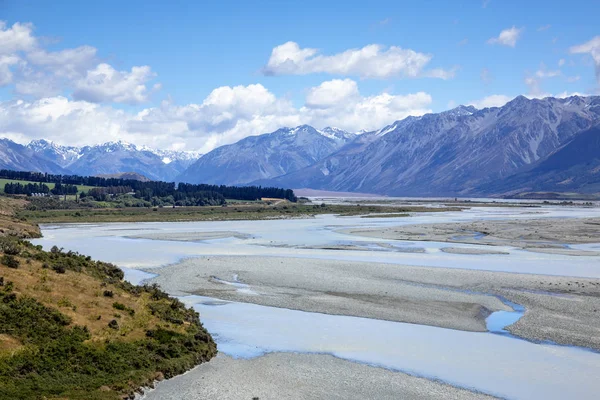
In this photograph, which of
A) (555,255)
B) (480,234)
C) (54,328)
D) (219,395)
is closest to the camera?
(219,395)

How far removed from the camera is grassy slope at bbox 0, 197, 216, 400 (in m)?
25.0

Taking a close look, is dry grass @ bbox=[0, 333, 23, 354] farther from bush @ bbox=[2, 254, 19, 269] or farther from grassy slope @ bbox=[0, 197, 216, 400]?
bush @ bbox=[2, 254, 19, 269]

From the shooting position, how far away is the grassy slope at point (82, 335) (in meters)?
25.0

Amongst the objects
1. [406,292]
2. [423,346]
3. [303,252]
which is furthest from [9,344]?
[303,252]

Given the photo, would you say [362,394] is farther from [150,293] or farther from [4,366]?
[150,293]

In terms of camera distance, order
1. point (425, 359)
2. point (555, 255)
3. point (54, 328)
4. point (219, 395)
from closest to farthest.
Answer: point (219, 395) < point (54, 328) < point (425, 359) < point (555, 255)

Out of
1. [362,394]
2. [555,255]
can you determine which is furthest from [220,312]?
[555,255]

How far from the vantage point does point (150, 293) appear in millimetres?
39531

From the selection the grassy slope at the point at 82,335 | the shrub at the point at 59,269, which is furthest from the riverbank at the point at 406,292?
the shrub at the point at 59,269

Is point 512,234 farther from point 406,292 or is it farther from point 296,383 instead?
point 296,383

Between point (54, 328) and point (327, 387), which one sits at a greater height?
point (54, 328)

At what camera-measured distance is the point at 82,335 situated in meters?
28.9

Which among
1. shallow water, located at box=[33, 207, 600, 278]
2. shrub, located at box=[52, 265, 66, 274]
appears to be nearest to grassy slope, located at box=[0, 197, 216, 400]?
shrub, located at box=[52, 265, 66, 274]

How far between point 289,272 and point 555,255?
1373 inches
